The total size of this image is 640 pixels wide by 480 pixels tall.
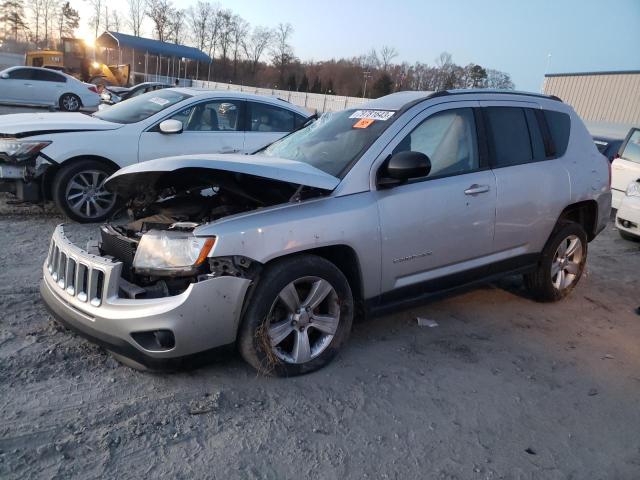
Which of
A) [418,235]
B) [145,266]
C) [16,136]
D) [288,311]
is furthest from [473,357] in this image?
[16,136]

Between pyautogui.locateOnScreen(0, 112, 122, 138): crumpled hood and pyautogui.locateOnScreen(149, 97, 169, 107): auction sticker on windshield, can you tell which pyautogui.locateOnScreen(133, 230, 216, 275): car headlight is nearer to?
pyautogui.locateOnScreen(0, 112, 122, 138): crumpled hood

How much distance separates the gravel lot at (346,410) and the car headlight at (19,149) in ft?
6.97

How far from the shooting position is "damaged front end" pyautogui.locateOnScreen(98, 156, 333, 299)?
116 inches

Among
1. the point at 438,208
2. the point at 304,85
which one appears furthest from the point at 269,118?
the point at 304,85

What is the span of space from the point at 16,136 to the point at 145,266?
397cm

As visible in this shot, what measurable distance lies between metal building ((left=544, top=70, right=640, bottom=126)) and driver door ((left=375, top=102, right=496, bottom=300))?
2483 cm

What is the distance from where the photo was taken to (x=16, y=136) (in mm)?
5926

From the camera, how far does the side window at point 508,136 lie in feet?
14.0

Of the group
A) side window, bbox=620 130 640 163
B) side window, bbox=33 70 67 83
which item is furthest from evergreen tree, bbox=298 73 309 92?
side window, bbox=620 130 640 163

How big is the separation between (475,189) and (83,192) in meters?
4.53

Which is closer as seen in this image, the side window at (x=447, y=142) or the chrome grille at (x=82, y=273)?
the chrome grille at (x=82, y=273)

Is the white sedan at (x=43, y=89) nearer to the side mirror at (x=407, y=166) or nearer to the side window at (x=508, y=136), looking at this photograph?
the side window at (x=508, y=136)

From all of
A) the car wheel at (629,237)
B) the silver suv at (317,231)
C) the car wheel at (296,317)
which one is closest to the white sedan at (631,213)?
the car wheel at (629,237)

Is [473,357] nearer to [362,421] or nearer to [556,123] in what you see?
[362,421]
